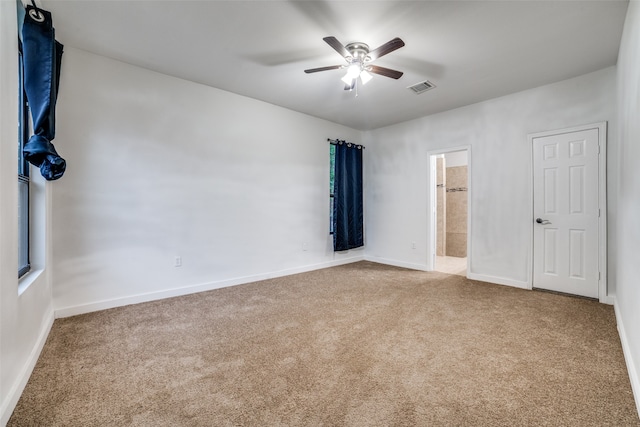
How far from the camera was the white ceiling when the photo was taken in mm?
2256

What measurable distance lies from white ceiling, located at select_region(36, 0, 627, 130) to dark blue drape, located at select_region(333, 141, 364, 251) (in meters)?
1.66

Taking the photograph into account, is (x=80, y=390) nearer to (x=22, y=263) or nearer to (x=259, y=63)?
(x=22, y=263)

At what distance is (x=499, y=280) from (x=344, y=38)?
368cm

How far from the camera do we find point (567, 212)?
3494mm

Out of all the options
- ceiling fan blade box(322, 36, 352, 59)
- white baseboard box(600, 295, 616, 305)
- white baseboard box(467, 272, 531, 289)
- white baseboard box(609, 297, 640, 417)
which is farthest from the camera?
white baseboard box(467, 272, 531, 289)

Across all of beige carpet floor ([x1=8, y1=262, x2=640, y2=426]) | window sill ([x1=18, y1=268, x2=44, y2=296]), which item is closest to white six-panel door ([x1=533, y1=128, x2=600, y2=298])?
beige carpet floor ([x1=8, y1=262, x2=640, y2=426])

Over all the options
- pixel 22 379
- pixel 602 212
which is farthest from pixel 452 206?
pixel 22 379

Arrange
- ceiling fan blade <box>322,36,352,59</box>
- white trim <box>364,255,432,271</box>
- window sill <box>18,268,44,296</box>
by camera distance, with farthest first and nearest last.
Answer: white trim <box>364,255,432,271</box>
ceiling fan blade <box>322,36,352,59</box>
window sill <box>18,268,44,296</box>

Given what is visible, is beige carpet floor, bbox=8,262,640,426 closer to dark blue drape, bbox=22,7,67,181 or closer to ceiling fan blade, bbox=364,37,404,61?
dark blue drape, bbox=22,7,67,181

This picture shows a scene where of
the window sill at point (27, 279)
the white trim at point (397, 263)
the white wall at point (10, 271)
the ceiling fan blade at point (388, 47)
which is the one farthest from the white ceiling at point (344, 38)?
the white trim at point (397, 263)

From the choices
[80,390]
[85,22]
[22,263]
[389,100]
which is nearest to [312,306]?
[80,390]

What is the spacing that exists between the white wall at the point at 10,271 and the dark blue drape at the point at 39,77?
0.91 ft

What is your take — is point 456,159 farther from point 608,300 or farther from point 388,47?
point 388,47

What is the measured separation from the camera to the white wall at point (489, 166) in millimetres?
3494
